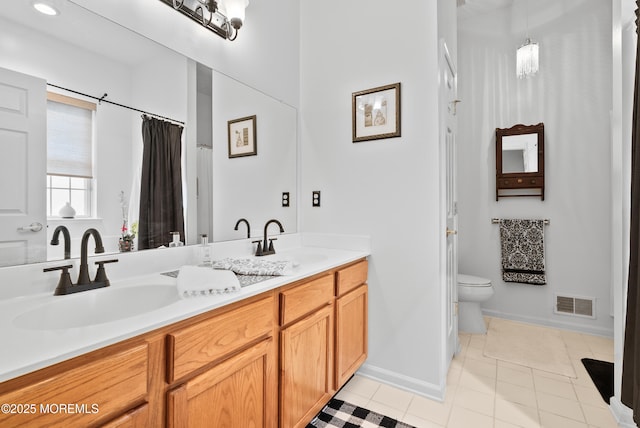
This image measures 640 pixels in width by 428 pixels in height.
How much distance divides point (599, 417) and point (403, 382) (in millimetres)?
1009

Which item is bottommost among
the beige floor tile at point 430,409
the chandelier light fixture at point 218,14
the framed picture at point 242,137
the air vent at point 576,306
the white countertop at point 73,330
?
the beige floor tile at point 430,409

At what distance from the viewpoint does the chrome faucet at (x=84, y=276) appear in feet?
3.40

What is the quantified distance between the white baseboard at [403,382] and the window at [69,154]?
180 centimetres

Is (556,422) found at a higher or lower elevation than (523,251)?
lower

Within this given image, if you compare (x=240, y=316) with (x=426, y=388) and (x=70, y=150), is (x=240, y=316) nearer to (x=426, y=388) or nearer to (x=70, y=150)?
(x=70, y=150)

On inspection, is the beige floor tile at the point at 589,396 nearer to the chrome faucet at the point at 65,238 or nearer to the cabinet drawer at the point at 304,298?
the cabinet drawer at the point at 304,298

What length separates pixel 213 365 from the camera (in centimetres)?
99

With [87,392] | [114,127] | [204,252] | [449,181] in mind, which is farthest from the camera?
[449,181]

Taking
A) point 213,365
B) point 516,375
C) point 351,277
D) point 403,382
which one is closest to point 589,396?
point 516,375

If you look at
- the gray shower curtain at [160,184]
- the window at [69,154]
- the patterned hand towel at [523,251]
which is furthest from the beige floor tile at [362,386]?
the patterned hand towel at [523,251]

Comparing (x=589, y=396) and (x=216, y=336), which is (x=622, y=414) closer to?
(x=589, y=396)

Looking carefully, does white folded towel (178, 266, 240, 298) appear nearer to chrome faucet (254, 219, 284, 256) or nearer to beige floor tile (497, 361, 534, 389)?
chrome faucet (254, 219, 284, 256)

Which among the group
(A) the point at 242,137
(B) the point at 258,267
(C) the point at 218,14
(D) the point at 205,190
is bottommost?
(B) the point at 258,267

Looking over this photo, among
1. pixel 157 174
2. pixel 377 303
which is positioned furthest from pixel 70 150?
pixel 377 303
